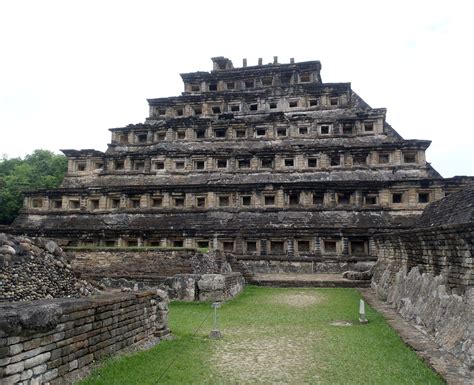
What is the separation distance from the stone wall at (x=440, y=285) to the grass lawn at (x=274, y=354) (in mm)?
877

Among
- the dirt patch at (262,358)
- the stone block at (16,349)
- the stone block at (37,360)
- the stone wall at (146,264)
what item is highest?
the stone wall at (146,264)

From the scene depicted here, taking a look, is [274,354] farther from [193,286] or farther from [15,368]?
[193,286]

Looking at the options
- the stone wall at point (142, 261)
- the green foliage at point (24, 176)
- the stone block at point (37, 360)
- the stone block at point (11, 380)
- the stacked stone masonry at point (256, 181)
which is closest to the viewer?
the stone block at point (11, 380)

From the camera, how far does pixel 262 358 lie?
8.39m

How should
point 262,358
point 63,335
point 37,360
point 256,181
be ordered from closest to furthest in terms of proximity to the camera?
1. point 37,360
2. point 63,335
3. point 262,358
4. point 256,181

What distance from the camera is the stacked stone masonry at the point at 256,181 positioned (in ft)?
98.4

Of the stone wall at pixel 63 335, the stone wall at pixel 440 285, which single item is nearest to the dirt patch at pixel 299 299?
the stone wall at pixel 440 285

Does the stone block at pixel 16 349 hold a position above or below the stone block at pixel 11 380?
above

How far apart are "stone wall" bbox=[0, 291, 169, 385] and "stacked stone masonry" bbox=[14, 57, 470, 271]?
18234 mm

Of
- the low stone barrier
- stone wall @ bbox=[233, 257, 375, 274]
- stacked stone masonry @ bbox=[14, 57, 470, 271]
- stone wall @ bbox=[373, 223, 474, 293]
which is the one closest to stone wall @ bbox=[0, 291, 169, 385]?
the low stone barrier

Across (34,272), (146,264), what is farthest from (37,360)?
(146,264)

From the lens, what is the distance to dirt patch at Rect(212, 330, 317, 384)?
7211 millimetres

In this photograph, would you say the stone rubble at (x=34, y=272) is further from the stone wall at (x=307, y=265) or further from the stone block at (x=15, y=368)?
the stone wall at (x=307, y=265)

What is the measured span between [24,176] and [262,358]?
46.5 m
